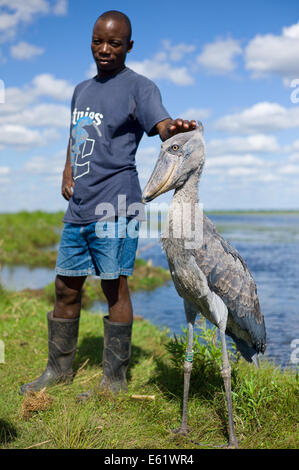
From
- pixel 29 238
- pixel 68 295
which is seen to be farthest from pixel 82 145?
pixel 29 238

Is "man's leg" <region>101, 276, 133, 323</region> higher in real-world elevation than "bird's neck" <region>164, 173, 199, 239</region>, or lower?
lower

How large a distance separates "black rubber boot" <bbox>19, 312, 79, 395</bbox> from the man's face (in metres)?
2.14

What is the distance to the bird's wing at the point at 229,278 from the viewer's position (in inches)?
113

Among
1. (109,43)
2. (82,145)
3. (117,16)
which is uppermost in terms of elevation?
(117,16)

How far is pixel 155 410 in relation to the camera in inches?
134

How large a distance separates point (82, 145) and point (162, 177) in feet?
3.66

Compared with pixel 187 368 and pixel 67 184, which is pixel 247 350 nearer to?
pixel 187 368

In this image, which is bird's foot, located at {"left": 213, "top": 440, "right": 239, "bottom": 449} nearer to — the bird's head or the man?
the man

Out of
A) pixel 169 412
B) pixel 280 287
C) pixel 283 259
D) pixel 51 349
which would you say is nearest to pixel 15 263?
pixel 280 287

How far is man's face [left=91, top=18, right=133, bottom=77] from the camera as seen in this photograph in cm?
345

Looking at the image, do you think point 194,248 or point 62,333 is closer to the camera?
point 194,248

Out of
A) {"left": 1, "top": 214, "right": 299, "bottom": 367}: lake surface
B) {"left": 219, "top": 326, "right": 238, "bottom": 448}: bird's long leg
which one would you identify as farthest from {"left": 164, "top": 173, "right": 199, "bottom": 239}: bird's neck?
{"left": 219, "top": 326, "right": 238, "bottom": 448}: bird's long leg
